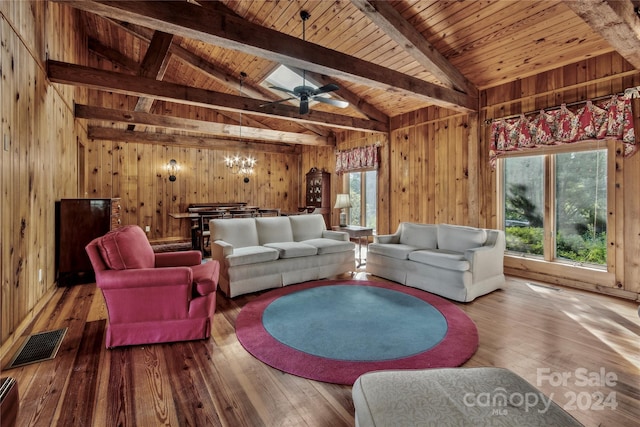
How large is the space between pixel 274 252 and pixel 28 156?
263cm

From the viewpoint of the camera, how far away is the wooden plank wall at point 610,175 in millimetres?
3463

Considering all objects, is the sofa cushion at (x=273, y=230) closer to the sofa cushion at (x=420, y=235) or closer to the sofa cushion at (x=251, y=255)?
the sofa cushion at (x=251, y=255)

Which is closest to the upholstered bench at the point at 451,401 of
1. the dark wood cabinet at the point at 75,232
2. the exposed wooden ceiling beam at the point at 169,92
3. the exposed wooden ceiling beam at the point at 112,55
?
the dark wood cabinet at the point at 75,232

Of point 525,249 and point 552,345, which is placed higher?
point 525,249

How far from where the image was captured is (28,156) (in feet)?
9.54

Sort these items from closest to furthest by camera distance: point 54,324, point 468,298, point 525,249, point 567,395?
point 567,395
point 54,324
point 468,298
point 525,249

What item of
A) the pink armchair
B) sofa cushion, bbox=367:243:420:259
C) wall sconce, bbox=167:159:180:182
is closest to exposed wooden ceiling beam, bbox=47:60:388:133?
the pink armchair

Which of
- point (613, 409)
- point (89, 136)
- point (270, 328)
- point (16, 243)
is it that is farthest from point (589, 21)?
point (89, 136)

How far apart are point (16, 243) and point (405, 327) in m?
3.46

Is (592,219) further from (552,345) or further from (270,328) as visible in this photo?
(270,328)

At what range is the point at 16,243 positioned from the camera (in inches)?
102

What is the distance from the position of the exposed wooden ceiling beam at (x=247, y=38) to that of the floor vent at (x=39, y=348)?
8.74 feet

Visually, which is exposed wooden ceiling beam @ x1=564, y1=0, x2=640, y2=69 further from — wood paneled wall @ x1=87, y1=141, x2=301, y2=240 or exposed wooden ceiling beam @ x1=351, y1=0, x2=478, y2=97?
wood paneled wall @ x1=87, y1=141, x2=301, y2=240

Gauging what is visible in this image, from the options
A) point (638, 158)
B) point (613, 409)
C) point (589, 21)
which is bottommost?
point (613, 409)
